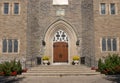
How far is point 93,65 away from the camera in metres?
27.2

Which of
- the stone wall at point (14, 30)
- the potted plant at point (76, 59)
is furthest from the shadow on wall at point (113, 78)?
the stone wall at point (14, 30)

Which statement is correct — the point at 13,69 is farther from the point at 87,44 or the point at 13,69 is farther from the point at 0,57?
the point at 87,44

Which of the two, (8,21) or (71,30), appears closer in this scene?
(8,21)

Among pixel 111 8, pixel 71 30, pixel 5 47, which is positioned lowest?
pixel 5 47

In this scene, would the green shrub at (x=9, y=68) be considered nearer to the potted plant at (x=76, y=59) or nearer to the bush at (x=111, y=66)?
the bush at (x=111, y=66)

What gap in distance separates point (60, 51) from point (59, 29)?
242 centimetres

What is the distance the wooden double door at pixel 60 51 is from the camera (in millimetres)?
30219

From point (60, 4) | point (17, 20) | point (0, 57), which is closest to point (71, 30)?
point (60, 4)

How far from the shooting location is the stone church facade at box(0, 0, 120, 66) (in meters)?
27.5

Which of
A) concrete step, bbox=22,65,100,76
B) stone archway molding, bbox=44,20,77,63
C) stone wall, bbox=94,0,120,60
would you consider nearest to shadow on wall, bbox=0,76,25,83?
concrete step, bbox=22,65,100,76

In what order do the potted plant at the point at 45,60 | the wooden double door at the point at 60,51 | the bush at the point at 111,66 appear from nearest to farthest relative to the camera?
the bush at the point at 111,66 < the potted plant at the point at 45,60 < the wooden double door at the point at 60,51

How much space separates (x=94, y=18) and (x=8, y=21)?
28.2 ft

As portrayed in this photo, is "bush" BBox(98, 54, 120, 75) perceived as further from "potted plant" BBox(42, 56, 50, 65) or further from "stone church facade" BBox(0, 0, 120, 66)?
"potted plant" BBox(42, 56, 50, 65)

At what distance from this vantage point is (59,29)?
98.7 feet
